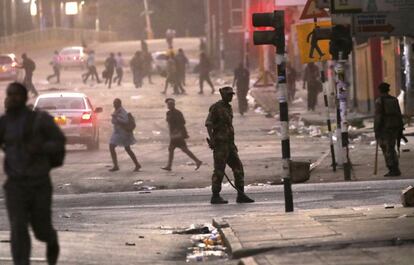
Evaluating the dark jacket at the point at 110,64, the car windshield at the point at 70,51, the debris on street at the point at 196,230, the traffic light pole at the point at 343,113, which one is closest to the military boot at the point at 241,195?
the debris on street at the point at 196,230

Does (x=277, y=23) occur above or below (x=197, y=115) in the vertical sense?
above

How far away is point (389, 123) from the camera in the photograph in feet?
79.6

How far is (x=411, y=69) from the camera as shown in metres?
36.7

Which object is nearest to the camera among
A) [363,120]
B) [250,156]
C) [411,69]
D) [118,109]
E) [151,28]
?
[118,109]

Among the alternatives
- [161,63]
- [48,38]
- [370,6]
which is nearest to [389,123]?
[370,6]

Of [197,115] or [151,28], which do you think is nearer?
[197,115]

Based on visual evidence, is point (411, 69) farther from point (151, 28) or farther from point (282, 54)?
point (151, 28)

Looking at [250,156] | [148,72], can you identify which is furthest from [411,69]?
[148,72]

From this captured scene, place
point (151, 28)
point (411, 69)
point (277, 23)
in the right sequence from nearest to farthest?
point (277, 23)
point (411, 69)
point (151, 28)

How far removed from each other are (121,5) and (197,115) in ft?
311

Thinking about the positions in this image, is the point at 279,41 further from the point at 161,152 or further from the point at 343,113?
the point at 161,152

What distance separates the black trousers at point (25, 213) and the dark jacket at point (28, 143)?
8cm

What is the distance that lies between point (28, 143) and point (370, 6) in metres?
7.20

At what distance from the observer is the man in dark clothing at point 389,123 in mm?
24203
